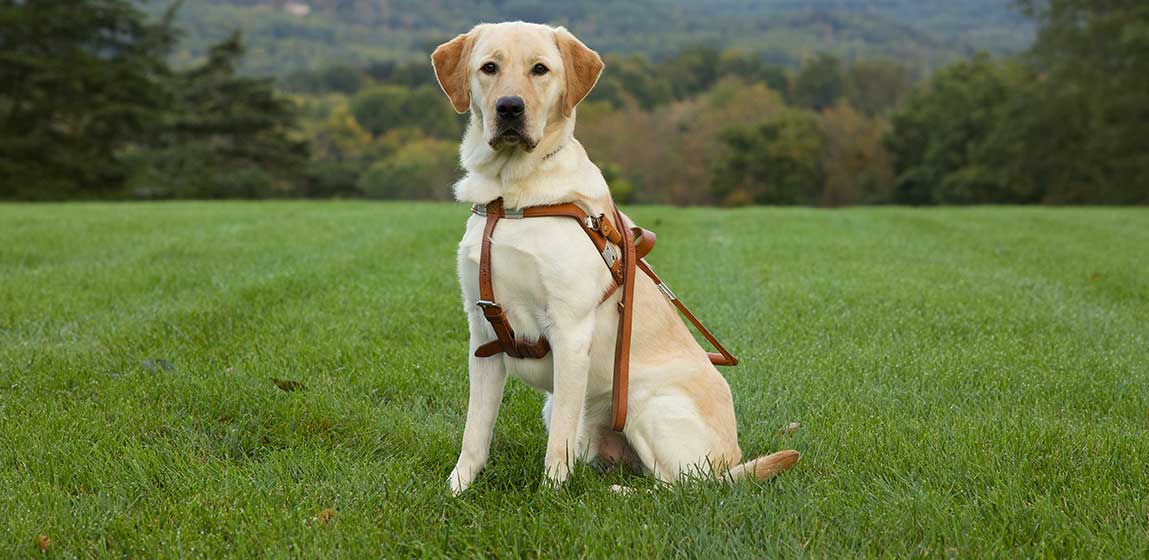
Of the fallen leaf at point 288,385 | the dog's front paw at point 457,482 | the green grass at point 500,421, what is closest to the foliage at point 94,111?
the green grass at point 500,421

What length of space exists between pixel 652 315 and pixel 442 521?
46.3 inches

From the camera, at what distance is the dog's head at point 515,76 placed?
125 inches

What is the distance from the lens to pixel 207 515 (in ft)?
9.50

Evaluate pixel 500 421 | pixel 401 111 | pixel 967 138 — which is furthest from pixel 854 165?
pixel 500 421

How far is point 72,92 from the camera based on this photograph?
1523 inches

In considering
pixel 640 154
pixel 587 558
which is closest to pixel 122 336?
pixel 587 558

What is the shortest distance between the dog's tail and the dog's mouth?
1.39 meters

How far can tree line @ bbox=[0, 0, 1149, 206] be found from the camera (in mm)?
38062

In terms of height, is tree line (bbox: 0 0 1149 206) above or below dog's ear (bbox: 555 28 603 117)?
below

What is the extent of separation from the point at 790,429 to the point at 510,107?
75.0 inches

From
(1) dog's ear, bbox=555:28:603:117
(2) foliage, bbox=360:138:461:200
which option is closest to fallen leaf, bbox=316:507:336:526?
(1) dog's ear, bbox=555:28:603:117

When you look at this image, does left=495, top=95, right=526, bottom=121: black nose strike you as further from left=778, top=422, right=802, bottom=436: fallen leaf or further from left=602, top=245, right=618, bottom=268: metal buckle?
left=778, top=422, right=802, bottom=436: fallen leaf

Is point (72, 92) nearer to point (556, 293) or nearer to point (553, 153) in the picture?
point (553, 153)

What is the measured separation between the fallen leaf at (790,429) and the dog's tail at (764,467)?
0.68 metres
